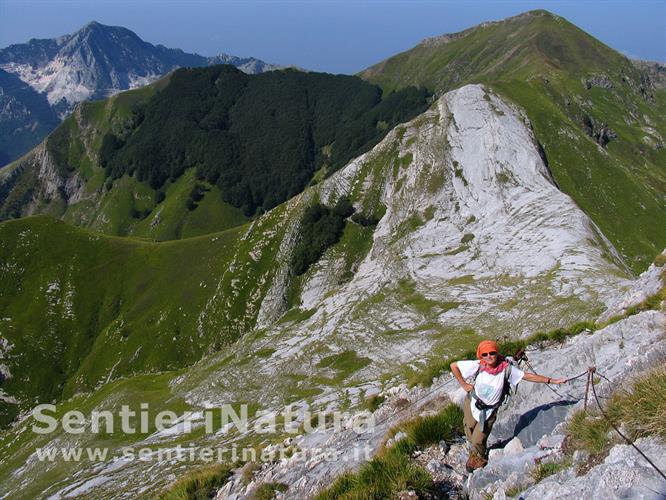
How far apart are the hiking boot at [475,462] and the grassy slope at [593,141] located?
282 feet

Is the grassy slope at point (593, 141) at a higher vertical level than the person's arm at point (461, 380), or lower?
higher

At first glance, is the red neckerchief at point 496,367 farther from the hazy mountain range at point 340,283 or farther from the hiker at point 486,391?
the hazy mountain range at point 340,283

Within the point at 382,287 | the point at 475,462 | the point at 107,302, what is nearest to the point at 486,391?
the point at 475,462

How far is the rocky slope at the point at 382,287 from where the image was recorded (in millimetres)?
48625

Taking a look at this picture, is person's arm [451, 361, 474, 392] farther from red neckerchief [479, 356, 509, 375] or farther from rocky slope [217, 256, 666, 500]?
rocky slope [217, 256, 666, 500]

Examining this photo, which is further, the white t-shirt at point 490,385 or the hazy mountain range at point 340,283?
the hazy mountain range at point 340,283

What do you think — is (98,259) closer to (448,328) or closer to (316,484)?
(448,328)

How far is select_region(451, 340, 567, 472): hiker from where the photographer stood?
1063 centimetres

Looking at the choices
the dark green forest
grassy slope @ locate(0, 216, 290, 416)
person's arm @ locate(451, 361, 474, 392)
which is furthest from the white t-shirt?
grassy slope @ locate(0, 216, 290, 416)

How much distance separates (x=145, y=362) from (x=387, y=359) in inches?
2323

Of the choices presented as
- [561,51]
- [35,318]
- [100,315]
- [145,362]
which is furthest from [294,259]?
[561,51]

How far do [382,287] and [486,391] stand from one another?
59603 mm

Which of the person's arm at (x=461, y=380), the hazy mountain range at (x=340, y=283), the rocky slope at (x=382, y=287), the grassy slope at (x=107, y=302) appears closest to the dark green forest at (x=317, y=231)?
the hazy mountain range at (x=340, y=283)

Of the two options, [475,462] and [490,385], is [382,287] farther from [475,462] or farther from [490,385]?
[475,462]
